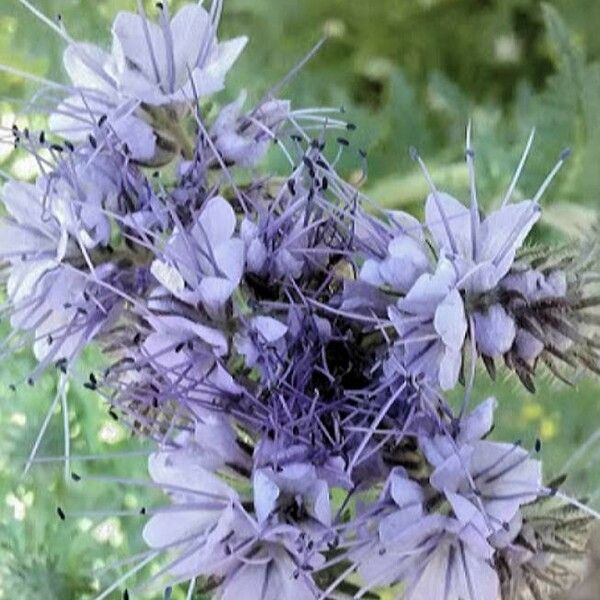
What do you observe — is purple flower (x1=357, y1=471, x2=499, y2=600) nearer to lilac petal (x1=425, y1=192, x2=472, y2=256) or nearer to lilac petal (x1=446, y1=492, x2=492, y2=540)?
lilac petal (x1=446, y1=492, x2=492, y2=540)

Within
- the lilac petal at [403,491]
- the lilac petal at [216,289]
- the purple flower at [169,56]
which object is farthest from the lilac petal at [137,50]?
the lilac petal at [403,491]

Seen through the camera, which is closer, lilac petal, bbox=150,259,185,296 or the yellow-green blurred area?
lilac petal, bbox=150,259,185,296

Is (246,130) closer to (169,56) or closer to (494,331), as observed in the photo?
(169,56)

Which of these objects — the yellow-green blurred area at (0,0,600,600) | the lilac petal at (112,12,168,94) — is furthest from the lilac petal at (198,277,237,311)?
the yellow-green blurred area at (0,0,600,600)

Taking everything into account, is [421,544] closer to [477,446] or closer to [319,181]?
[477,446]

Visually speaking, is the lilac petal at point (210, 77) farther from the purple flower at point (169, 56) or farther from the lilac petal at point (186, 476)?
the lilac petal at point (186, 476)
